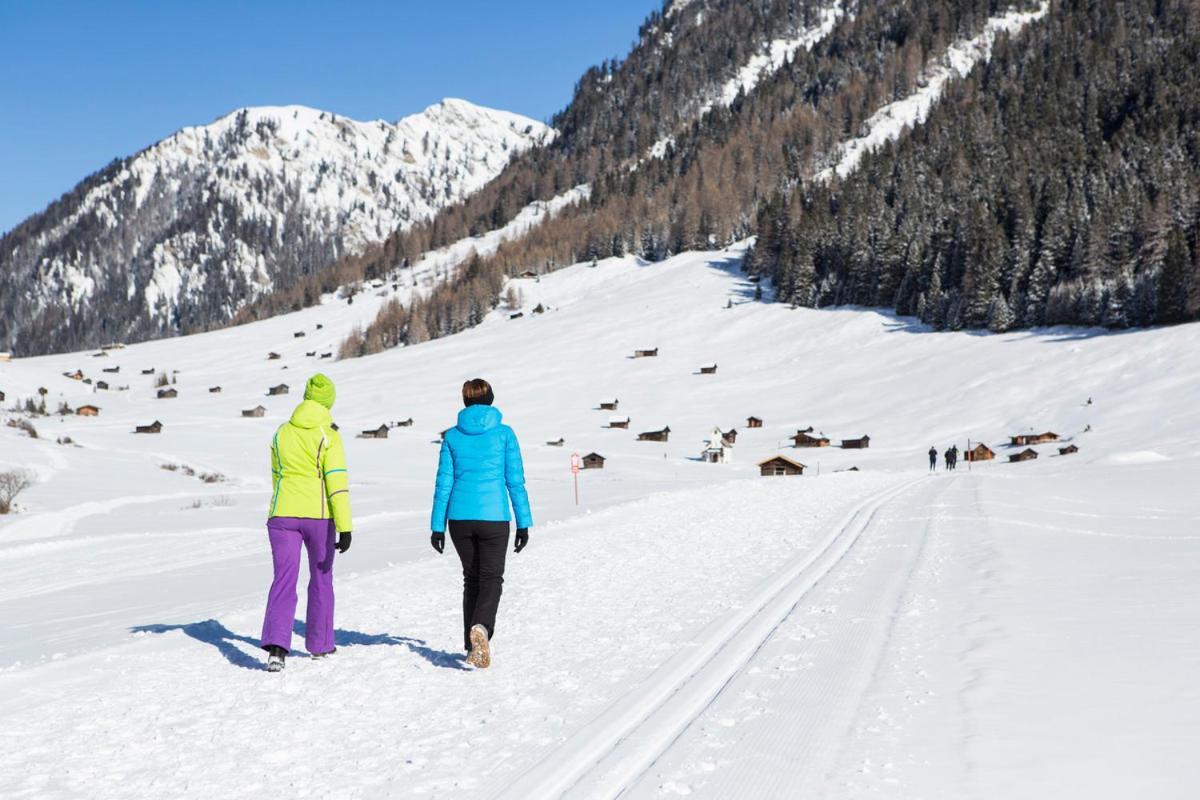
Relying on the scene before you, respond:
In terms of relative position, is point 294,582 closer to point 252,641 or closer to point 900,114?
point 252,641

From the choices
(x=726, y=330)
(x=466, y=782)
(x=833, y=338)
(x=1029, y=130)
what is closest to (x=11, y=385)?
(x=726, y=330)

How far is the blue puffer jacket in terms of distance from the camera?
654 centimetres

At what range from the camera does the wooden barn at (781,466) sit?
5597cm

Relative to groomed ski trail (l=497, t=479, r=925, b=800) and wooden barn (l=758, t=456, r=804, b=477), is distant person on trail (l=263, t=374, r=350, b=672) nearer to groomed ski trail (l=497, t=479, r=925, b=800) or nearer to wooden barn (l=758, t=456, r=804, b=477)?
groomed ski trail (l=497, t=479, r=925, b=800)

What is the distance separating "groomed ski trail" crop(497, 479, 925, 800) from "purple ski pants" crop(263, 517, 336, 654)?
2.82 m

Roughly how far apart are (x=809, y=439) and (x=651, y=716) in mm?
61959

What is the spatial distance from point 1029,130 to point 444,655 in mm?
152677

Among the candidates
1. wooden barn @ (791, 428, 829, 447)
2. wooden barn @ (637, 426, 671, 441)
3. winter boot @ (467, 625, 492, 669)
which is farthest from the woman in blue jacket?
wooden barn @ (637, 426, 671, 441)

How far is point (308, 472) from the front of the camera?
6.62 m

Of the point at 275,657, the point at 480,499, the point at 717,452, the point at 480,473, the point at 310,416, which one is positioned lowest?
the point at 275,657

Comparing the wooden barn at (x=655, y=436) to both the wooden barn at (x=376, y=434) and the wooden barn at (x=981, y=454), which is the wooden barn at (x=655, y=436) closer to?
the wooden barn at (x=376, y=434)

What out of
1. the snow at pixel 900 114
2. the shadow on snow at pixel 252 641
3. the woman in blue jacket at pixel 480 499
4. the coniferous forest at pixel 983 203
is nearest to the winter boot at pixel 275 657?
the shadow on snow at pixel 252 641

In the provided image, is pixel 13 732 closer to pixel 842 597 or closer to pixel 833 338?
pixel 842 597

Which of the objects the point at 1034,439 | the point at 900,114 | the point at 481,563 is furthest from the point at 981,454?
the point at 900,114
